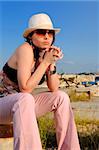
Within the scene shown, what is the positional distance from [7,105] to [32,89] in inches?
9.3

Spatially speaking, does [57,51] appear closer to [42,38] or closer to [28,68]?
[42,38]

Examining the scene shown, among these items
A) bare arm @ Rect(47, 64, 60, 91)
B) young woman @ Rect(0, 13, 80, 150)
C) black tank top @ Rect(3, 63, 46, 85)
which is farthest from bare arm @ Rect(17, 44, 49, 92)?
bare arm @ Rect(47, 64, 60, 91)

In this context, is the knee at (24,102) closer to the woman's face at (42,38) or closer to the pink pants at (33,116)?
the pink pants at (33,116)

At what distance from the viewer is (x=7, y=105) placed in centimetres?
251

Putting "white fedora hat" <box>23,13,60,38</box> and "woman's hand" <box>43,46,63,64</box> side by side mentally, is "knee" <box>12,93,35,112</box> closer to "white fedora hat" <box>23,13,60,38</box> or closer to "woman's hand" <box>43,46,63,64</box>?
"woman's hand" <box>43,46,63,64</box>

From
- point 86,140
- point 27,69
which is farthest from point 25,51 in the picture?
point 86,140

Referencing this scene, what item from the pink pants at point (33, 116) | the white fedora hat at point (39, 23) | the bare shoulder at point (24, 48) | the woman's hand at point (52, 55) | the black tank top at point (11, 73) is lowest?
the pink pants at point (33, 116)

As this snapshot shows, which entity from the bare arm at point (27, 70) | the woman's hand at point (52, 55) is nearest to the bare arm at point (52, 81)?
the woman's hand at point (52, 55)

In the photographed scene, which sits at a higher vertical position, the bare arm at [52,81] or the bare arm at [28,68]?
the bare arm at [28,68]

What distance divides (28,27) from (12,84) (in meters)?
0.45

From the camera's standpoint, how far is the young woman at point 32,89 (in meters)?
2.39

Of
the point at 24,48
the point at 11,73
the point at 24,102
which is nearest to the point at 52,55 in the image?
the point at 24,48

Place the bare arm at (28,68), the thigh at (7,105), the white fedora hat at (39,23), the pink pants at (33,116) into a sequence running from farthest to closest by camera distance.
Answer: the white fedora hat at (39,23) < the bare arm at (28,68) < the thigh at (7,105) < the pink pants at (33,116)

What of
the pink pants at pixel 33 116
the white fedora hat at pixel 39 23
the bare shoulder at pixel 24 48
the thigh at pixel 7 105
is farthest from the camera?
the white fedora hat at pixel 39 23
